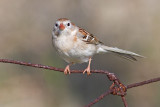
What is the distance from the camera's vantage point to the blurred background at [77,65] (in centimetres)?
734

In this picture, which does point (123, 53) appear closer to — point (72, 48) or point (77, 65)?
point (72, 48)

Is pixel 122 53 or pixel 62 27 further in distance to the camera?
pixel 62 27

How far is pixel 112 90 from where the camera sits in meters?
2.64

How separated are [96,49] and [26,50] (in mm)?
4283

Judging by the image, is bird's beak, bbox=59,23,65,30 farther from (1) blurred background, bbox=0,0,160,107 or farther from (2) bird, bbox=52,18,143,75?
(1) blurred background, bbox=0,0,160,107

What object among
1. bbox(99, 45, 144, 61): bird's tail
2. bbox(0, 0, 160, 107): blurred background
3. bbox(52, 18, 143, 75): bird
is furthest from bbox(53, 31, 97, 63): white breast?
bbox(0, 0, 160, 107): blurred background

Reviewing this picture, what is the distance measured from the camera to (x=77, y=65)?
7.53 m

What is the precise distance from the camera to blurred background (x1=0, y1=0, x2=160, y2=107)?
7.34 m

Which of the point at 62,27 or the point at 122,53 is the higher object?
the point at 62,27

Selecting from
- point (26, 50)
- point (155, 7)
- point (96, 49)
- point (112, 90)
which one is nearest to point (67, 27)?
point (96, 49)

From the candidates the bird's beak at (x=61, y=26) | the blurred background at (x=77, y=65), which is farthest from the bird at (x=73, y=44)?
the blurred background at (x=77, y=65)

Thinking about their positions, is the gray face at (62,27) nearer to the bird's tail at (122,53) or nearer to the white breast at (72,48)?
the white breast at (72,48)

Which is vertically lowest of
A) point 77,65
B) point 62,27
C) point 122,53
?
point 77,65

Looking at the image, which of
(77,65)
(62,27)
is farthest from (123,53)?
(77,65)
